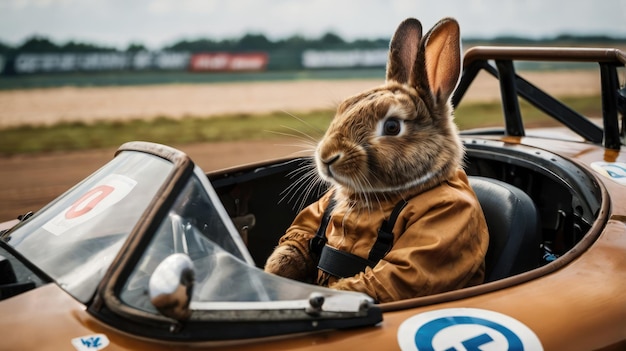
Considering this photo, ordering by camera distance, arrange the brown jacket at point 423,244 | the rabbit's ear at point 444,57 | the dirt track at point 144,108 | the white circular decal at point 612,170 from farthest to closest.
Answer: the dirt track at point 144,108 < the white circular decal at point 612,170 < the rabbit's ear at point 444,57 < the brown jacket at point 423,244

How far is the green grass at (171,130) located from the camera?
1059cm

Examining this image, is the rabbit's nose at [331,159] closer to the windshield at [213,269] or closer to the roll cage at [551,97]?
the windshield at [213,269]

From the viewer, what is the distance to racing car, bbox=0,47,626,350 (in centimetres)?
157

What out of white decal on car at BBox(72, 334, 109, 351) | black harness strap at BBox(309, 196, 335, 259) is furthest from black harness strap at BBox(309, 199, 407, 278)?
white decal on car at BBox(72, 334, 109, 351)

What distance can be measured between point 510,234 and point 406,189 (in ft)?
1.34

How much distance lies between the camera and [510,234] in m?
2.20

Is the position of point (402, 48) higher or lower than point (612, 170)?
higher

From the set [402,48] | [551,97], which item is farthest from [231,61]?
[402,48]

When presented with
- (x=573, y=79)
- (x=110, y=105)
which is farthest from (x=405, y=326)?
(x=573, y=79)

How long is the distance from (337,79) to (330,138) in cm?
1759

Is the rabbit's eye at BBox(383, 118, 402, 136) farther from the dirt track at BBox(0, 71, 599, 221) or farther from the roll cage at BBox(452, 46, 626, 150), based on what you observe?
the dirt track at BBox(0, 71, 599, 221)

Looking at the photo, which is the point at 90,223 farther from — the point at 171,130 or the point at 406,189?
the point at 171,130

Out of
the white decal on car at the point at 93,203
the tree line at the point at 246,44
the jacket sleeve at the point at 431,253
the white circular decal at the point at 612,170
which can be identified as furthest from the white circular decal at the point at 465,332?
the tree line at the point at 246,44

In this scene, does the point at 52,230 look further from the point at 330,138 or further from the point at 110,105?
the point at 110,105
